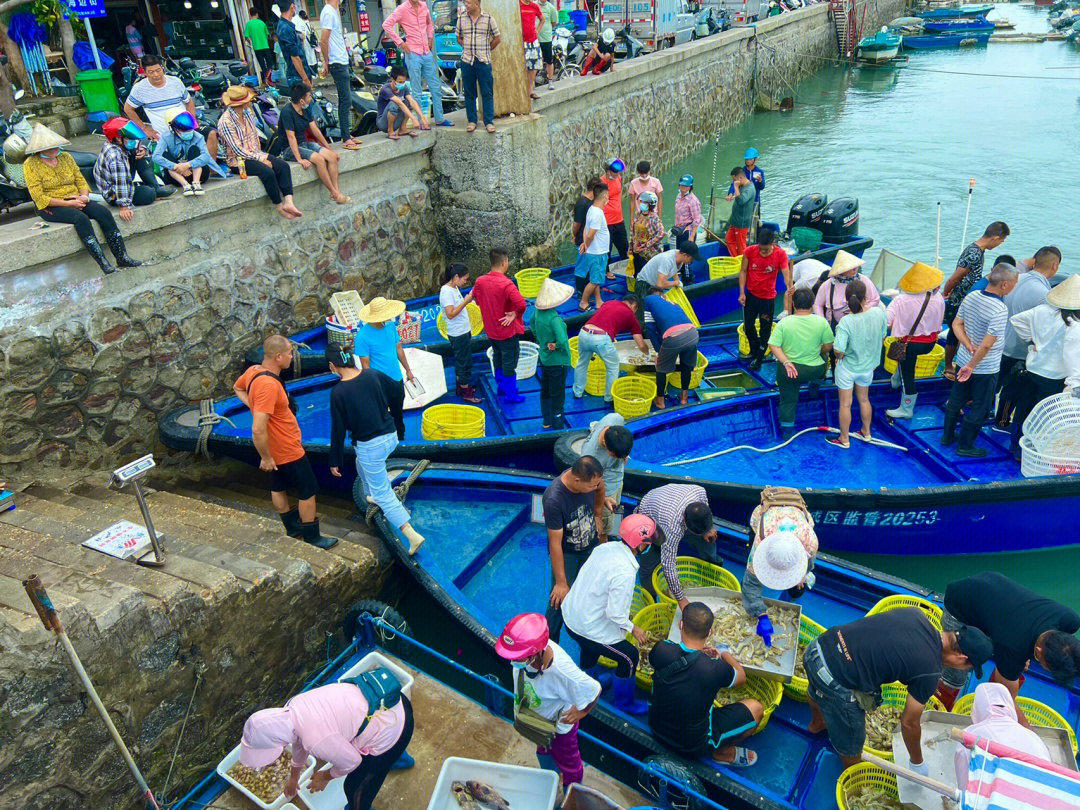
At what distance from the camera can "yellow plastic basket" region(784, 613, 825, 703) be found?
4.81m

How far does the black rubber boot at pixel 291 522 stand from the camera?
607cm

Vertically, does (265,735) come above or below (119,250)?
below

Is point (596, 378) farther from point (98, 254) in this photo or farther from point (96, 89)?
point (96, 89)

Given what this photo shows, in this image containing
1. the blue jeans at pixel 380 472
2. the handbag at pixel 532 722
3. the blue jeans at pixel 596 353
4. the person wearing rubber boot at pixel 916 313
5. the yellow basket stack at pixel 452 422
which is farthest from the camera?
the yellow basket stack at pixel 452 422

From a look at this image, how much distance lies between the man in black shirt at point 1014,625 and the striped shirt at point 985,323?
9.63ft

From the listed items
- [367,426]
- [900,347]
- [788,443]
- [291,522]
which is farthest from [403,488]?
[900,347]

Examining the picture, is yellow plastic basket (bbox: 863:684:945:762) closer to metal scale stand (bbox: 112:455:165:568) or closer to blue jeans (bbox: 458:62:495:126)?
metal scale stand (bbox: 112:455:165:568)

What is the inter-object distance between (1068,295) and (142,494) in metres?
7.11

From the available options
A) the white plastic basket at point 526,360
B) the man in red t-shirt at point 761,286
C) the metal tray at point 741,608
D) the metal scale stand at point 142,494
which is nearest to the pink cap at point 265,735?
the metal scale stand at point 142,494

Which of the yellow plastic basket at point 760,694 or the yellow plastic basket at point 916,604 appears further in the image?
the yellow plastic basket at point 916,604

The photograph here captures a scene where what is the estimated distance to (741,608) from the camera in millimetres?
5238

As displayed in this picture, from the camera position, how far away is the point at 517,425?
8.03 meters

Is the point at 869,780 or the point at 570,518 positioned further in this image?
the point at 570,518

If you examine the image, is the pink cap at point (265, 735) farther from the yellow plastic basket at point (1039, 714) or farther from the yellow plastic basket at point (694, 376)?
the yellow plastic basket at point (694, 376)
